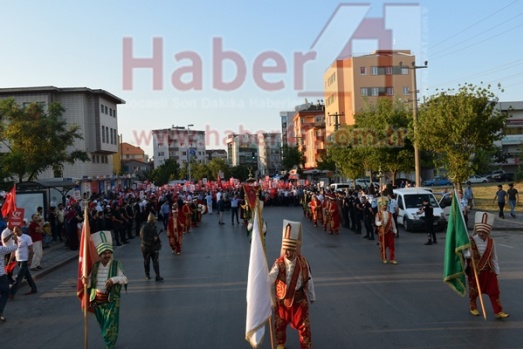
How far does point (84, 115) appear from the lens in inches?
2042

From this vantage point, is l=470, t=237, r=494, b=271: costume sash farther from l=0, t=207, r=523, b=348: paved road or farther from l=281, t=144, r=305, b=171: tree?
l=281, t=144, r=305, b=171: tree

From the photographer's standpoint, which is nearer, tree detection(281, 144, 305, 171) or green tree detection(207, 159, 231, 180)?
tree detection(281, 144, 305, 171)

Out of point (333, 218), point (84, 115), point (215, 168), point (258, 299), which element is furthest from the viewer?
point (215, 168)

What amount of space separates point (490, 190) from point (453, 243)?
32831 mm

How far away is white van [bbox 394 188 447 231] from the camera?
20344 mm

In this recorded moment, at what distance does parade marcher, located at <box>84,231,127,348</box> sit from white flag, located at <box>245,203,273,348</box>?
1864 millimetres

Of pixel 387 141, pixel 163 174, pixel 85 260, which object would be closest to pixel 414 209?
pixel 387 141

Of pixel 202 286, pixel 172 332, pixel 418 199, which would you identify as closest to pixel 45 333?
pixel 172 332

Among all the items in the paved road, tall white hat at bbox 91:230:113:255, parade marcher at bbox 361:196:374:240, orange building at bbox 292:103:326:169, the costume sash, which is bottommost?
the paved road

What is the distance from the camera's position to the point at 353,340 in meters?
6.93

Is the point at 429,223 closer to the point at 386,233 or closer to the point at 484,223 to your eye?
the point at 386,233

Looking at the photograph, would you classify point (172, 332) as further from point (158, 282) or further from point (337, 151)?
point (337, 151)

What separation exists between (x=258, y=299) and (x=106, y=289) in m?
2.12

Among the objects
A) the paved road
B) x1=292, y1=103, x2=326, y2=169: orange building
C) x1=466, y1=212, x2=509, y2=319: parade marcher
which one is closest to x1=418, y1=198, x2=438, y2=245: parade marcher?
the paved road
